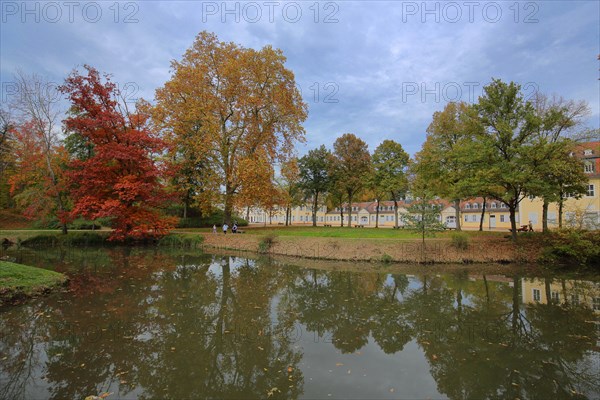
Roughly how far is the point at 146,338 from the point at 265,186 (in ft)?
59.6

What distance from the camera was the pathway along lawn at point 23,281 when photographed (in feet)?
30.8

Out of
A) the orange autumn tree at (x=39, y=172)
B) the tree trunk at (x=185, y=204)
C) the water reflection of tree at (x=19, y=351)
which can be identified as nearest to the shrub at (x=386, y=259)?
the water reflection of tree at (x=19, y=351)

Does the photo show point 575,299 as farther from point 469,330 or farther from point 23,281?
point 23,281

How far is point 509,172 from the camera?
19000 millimetres

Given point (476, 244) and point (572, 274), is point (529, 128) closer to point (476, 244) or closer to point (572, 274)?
point (476, 244)

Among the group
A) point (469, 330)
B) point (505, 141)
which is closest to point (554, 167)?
point (505, 141)

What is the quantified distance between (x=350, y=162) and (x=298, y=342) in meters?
35.2

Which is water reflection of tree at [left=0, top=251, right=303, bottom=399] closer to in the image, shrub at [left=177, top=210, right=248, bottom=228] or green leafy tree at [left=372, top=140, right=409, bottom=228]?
shrub at [left=177, top=210, right=248, bottom=228]

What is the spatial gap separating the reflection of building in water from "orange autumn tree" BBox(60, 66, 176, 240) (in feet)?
72.7

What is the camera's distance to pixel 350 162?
40.4m

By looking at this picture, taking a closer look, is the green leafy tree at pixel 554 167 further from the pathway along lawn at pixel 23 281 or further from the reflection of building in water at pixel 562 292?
the pathway along lawn at pixel 23 281

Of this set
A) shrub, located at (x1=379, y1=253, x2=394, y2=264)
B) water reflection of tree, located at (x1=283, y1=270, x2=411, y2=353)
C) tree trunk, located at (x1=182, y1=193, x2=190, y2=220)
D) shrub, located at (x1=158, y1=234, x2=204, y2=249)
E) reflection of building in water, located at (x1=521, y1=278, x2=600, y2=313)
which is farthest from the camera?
tree trunk, located at (x1=182, y1=193, x2=190, y2=220)

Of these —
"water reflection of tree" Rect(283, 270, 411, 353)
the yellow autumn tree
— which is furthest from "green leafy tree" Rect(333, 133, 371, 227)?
"water reflection of tree" Rect(283, 270, 411, 353)

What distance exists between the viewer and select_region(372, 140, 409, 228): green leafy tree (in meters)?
37.2
